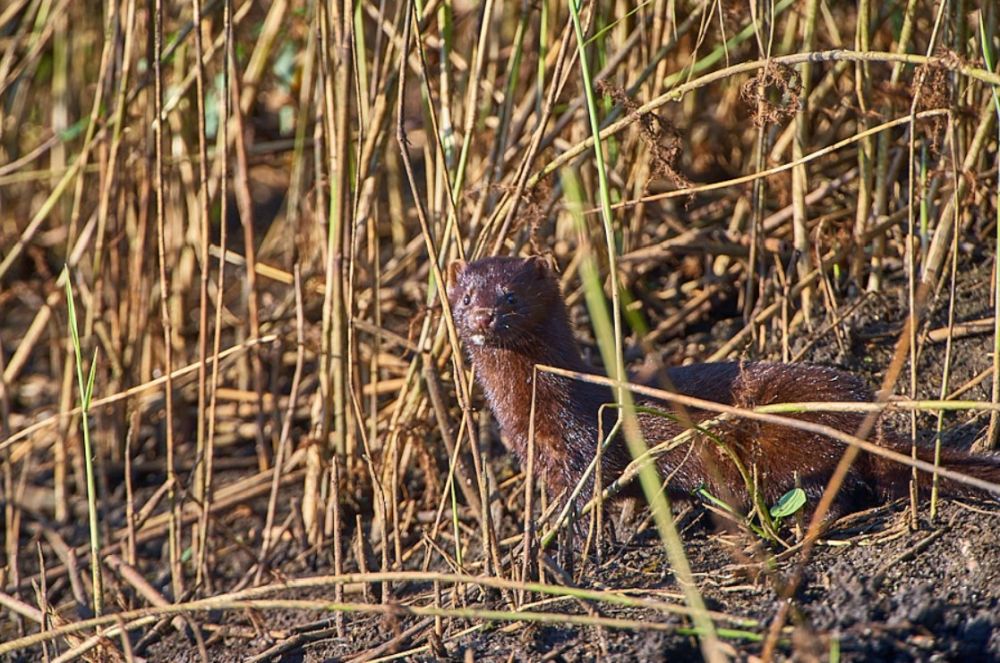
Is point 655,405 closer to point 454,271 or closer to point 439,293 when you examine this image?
point 454,271

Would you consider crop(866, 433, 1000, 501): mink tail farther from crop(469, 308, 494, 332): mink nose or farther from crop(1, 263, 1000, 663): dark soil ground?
crop(469, 308, 494, 332): mink nose

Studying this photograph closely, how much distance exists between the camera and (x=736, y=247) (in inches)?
195

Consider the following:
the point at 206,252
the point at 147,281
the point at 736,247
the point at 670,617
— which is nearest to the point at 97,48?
the point at 147,281

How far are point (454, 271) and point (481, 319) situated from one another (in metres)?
0.27

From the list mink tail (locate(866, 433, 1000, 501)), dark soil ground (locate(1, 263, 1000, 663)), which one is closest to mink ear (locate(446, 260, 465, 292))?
dark soil ground (locate(1, 263, 1000, 663))

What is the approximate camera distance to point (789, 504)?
11.1ft

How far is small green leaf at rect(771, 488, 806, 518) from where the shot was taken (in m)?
3.37

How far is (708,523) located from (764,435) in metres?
0.37

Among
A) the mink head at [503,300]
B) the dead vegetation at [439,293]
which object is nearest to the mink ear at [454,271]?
the mink head at [503,300]

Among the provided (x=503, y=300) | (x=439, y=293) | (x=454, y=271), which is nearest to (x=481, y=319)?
(x=503, y=300)

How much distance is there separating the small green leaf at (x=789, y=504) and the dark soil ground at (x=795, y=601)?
4.3 inches

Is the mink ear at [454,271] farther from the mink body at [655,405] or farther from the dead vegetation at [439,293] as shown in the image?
the dead vegetation at [439,293]

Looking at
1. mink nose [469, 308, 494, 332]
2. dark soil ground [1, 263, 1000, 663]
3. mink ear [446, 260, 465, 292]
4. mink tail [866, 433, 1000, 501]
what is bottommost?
dark soil ground [1, 263, 1000, 663]

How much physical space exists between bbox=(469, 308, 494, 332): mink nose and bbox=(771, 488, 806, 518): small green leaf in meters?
1.05
